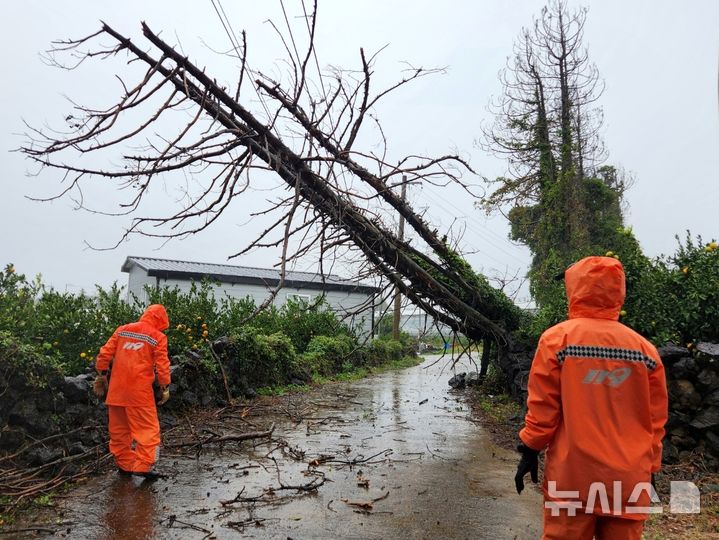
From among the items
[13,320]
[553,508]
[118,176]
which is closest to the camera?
[553,508]

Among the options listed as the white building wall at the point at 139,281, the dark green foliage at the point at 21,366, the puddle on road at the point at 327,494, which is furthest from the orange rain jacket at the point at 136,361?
the white building wall at the point at 139,281

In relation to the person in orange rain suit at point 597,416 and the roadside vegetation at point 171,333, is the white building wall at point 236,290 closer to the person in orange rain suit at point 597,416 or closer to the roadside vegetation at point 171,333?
the roadside vegetation at point 171,333

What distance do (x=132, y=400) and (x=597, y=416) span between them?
4740 mm

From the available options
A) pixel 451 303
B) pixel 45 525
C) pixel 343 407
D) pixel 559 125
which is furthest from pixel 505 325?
pixel 559 125

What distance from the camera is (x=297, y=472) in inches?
237

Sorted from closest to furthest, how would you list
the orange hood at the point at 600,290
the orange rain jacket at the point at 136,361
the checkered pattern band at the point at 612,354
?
the checkered pattern band at the point at 612,354 → the orange hood at the point at 600,290 → the orange rain jacket at the point at 136,361

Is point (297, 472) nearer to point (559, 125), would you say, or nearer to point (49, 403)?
point (49, 403)

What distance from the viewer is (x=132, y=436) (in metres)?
5.67

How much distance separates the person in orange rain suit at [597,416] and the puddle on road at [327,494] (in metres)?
1.74

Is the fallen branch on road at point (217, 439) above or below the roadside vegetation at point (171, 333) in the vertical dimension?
below

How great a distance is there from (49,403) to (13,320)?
1.27 metres

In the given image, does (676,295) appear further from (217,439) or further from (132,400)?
(132,400)

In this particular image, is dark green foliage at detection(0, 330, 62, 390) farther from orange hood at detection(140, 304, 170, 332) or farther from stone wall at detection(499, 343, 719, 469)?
stone wall at detection(499, 343, 719, 469)

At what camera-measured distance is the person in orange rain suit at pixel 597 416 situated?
271 cm
